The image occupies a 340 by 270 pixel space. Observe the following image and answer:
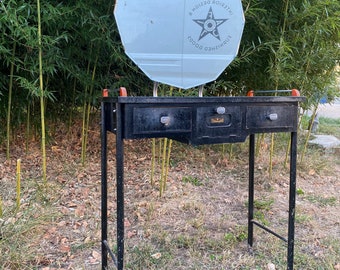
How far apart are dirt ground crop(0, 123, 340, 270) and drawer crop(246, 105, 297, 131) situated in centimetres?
80

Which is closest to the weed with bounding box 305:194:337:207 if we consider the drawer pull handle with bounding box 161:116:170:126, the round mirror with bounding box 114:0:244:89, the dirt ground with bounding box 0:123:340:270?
the dirt ground with bounding box 0:123:340:270

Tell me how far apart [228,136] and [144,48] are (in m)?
0.55

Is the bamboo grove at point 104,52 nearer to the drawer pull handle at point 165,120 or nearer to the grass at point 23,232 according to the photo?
the grass at point 23,232

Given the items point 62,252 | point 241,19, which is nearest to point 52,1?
point 241,19

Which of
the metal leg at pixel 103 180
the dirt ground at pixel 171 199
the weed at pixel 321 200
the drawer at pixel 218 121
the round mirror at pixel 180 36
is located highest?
the round mirror at pixel 180 36

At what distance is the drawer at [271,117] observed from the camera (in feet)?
5.32

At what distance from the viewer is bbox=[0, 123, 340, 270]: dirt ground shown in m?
2.04

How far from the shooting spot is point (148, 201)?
107 inches

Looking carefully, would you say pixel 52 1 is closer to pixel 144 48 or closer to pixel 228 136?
pixel 144 48

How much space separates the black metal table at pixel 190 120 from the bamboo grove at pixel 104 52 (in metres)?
0.85

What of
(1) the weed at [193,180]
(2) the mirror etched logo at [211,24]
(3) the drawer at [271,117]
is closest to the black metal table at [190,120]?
(3) the drawer at [271,117]

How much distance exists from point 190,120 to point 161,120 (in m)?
0.14

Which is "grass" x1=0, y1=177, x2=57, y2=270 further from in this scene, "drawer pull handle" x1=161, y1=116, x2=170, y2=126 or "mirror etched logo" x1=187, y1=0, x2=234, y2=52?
"mirror etched logo" x1=187, y1=0, x2=234, y2=52

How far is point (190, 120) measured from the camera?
A: 4.93 ft
